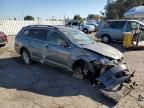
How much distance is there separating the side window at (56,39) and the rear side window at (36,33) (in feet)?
1.05

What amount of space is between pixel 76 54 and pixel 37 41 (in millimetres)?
2177

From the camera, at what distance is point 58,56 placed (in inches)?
300

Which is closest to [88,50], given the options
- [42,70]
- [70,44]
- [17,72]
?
[70,44]

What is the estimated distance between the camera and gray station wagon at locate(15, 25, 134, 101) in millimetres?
6312

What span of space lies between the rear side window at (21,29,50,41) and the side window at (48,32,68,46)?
12.6 inches

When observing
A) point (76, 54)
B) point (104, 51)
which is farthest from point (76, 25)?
point (104, 51)

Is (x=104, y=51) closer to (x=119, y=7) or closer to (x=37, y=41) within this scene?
(x=37, y=41)

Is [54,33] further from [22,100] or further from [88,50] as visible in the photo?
[22,100]

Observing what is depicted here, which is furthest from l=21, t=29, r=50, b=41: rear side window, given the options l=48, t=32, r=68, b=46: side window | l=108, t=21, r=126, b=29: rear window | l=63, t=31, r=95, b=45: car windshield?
l=108, t=21, r=126, b=29: rear window

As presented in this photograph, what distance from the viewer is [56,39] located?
25.8 feet

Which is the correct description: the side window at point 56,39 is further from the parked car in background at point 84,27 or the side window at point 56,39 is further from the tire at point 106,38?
the parked car in background at point 84,27

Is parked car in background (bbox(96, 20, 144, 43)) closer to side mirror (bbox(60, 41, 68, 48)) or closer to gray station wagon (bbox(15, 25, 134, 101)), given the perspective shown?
gray station wagon (bbox(15, 25, 134, 101))

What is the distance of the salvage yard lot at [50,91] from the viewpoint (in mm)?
5375

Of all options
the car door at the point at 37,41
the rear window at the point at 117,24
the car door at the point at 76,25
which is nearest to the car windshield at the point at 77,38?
the car door at the point at 37,41
